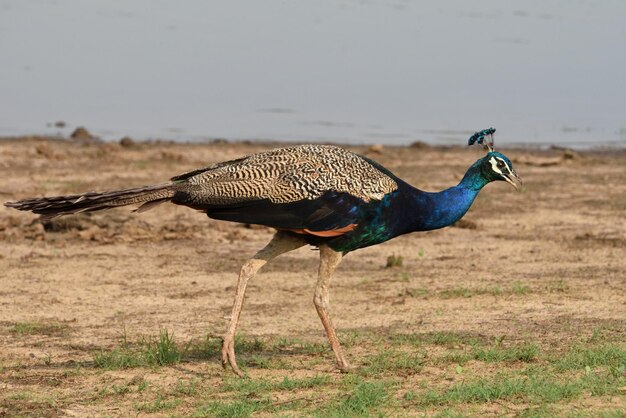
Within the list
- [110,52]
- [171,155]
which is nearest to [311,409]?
[171,155]

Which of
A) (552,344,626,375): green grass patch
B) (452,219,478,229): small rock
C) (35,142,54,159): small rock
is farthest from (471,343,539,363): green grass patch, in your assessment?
(35,142,54,159): small rock

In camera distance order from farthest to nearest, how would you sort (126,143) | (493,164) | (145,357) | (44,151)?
(126,143) → (44,151) → (493,164) → (145,357)

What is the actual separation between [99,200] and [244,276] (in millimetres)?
954

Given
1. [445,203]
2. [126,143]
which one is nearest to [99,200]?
[445,203]

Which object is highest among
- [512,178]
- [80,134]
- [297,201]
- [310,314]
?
[512,178]

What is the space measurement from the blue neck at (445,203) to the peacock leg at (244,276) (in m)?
0.74

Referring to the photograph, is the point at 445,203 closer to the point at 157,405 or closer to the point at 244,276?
the point at 244,276

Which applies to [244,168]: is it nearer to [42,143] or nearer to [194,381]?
[194,381]

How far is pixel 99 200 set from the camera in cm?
769

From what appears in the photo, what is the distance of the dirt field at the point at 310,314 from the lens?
22.9 ft

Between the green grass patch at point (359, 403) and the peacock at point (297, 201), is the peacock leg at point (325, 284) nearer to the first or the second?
the peacock at point (297, 201)

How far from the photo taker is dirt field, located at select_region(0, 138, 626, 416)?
699cm

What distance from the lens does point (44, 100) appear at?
75.2 ft

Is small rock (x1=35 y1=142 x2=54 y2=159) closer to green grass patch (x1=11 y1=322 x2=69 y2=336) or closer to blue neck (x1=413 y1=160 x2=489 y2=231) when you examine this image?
green grass patch (x1=11 y1=322 x2=69 y2=336)
